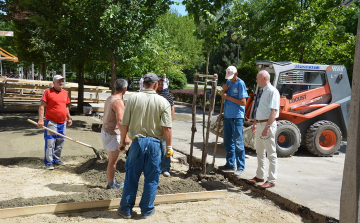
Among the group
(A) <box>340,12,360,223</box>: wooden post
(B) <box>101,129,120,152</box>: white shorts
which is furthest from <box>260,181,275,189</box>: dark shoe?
(B) <box>101,129,120,152</box>: white shorts

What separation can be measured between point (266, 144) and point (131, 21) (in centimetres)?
615

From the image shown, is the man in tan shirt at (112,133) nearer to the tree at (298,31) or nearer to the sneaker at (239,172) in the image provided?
the sneaker at (239,172)

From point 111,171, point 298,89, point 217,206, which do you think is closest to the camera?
point 217,206

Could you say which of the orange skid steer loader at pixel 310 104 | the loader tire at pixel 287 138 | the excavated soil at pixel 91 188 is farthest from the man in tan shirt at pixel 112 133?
the loader tire at pixel 287 138

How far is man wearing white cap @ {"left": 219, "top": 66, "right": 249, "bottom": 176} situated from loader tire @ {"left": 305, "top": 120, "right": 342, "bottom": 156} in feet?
9.72

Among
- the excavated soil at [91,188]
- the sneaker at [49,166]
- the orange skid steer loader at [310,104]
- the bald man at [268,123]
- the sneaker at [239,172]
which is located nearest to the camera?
the excavated soil at [91,188]

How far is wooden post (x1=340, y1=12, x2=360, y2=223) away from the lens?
347 centimetres

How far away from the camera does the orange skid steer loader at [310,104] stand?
8.81 metres

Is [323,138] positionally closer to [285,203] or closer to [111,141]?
[285,203]

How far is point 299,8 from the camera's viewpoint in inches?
514

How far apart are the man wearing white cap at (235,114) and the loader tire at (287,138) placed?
2059 millimetres

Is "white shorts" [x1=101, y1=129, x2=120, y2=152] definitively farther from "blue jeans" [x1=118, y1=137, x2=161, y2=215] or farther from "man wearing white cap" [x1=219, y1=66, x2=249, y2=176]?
"man wearing white cap" [x1=219, y1=66, x2=249, y2=176]

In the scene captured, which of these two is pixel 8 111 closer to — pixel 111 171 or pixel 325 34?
pixel 111 171

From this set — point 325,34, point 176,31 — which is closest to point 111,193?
point 325,34
